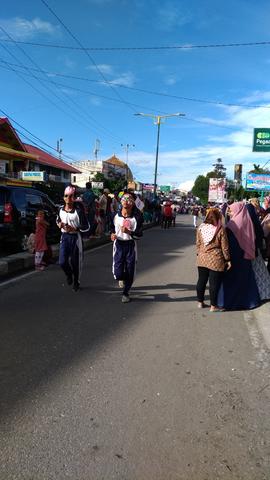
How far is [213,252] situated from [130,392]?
3.20 metres

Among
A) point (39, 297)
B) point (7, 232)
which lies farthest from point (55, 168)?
point (39, 297)

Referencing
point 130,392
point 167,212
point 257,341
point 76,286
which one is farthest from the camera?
point 167,212

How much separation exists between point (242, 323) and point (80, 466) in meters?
3.89

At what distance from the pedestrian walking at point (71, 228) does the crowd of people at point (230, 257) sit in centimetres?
208

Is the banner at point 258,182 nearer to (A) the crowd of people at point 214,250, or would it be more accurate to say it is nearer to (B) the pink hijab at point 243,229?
(A) the crowd of people at point 214,250

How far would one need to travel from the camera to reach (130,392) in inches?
161

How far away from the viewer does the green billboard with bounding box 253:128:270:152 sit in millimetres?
24031

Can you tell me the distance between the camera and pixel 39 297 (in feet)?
25.2

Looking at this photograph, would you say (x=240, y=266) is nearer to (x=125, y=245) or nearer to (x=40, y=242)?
(x=125, y=245)

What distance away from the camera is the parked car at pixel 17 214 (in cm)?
1191

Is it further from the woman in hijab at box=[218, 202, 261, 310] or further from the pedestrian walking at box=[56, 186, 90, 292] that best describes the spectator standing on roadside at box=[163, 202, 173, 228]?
the woman in hijab at box=[218, 202, 261, 310]

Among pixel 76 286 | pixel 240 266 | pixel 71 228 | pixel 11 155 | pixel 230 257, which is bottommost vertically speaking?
pixel 76 286

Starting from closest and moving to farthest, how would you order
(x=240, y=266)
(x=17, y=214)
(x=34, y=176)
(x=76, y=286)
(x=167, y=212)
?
1. (x=240, y=266)
2. (x=76, y=286)
3. (x=17, y=214)
4. (x=34, y=176)
5. (x=167, y=212)

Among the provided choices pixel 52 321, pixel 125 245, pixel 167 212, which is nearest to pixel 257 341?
pixel 52 321
